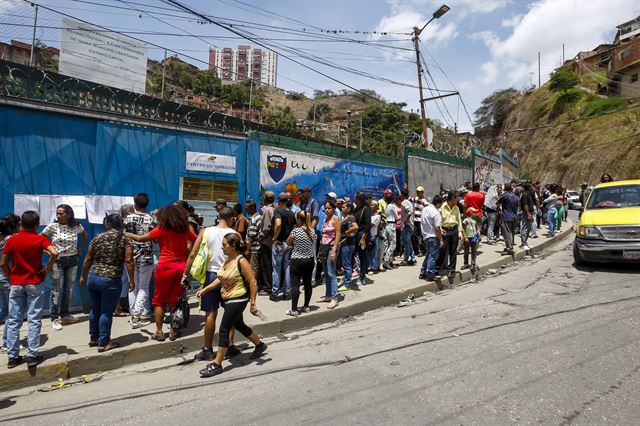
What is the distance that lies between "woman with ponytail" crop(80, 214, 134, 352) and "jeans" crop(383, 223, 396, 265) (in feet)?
18.3

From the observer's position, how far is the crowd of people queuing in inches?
179

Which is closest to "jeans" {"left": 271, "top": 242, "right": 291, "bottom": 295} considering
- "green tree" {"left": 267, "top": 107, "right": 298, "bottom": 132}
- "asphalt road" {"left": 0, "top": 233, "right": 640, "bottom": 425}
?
"asphalt road" {"left": 0, "top": 233, "right": 640, "bottom": 425}

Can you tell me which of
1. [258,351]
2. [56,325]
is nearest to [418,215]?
[258,351]

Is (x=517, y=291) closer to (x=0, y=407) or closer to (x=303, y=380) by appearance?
(x=303, y=380)

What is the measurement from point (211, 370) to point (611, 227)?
783 cm

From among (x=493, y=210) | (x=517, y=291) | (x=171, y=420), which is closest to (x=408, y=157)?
(x=493, y=210)

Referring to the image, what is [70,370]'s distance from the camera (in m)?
4.58

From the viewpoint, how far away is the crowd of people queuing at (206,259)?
4.54 meters

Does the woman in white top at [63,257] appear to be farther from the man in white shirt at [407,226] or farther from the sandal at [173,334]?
the man in white shirt at [407,226]

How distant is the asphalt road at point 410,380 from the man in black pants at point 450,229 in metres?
2.31

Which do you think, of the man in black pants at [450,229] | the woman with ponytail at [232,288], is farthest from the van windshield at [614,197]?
the woman with ponytail at [232,288]

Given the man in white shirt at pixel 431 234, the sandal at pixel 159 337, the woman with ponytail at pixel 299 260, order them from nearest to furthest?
the sandal at pixel 159 337, the woman with ponytail at pixel 299 260, the man in white shirt at pixel 431 234

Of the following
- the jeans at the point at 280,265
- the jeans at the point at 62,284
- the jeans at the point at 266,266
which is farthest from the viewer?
the jeans at the point at 266,266

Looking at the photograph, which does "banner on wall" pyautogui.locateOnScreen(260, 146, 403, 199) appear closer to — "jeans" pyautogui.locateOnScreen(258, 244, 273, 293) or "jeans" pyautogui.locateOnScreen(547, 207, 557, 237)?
"jeans" pyautogui.locateOnScreen(258, 244, 273, 293)
